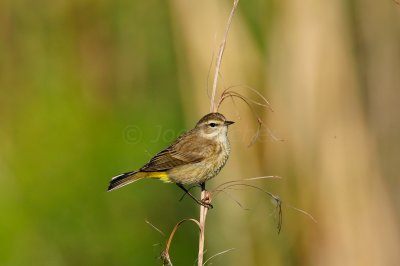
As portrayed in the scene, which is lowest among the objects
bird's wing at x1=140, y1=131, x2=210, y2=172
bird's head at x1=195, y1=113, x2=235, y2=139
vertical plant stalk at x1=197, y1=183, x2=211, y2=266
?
vertical plant stalk at x1=197, y1=183, x2=211, y2=266

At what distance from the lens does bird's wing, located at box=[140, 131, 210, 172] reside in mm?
5484

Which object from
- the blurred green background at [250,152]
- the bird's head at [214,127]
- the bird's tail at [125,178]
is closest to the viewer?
the bird's tail at [125,178]

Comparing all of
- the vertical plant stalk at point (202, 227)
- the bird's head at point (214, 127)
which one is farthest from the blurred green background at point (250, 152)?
the vertical plant stalk at point (202, 227)

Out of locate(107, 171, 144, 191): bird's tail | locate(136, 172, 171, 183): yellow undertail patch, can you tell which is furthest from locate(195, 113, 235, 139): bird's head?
locate(107, 171, 144, 191): bird's tail

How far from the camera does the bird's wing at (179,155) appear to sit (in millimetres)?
5484

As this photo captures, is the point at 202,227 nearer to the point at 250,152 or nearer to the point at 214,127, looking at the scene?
the point at 214,127

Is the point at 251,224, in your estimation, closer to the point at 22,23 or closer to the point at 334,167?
the point at 334,167

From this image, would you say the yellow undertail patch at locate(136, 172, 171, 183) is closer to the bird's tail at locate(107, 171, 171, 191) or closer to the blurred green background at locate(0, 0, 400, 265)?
the bird's tail at locate(107, 171, 171, 191)

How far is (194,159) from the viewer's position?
5574mm

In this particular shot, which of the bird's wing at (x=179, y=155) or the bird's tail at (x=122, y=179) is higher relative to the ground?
the bird's wing at (x=179, y=155)

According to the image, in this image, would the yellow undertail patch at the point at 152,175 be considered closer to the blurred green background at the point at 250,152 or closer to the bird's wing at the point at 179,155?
the bird's wing at the point at 179,155

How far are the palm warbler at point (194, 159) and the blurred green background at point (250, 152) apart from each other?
917mm

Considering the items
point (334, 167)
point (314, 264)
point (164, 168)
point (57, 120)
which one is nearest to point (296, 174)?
point (334, 167)

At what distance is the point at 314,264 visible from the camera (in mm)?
6508
